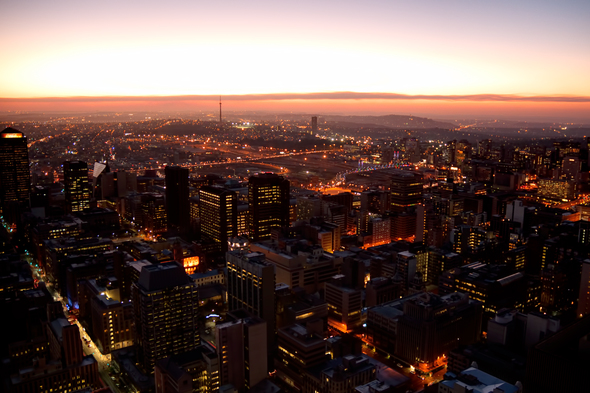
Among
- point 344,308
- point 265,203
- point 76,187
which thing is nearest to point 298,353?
point 344,308

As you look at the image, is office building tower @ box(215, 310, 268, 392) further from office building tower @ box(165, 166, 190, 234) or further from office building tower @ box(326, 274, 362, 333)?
office building tower @ box(165, 166, 190, 234)

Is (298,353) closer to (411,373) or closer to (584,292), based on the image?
(411,373)

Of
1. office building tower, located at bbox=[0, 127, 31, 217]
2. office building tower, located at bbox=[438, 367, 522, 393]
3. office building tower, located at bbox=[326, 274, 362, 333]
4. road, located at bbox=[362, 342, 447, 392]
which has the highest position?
office building tower, located at bbox=[0, 127, 31, 217]

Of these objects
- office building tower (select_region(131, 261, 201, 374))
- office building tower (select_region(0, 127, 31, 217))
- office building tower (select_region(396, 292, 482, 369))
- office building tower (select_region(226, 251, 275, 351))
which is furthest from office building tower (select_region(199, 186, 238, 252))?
office building tower (select_region(0, 127, 31, 217))

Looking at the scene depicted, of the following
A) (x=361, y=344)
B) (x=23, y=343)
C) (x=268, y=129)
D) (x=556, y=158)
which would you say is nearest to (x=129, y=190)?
(x=23, y=343)

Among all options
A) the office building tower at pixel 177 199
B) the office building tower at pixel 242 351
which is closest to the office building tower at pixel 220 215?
the office building tower at pixel 177 199

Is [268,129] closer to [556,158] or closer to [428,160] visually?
[428,160]

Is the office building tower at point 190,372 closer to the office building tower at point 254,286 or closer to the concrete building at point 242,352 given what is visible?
the concrete building at point 242,352
